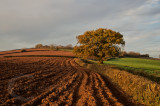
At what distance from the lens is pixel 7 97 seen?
8195 millimetres

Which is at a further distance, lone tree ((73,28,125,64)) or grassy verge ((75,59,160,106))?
lone tree ((73,28,125,64))

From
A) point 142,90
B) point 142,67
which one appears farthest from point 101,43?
point 142,90

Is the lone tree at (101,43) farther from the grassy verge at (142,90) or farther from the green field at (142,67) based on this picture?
the grassy verge at (142,90)

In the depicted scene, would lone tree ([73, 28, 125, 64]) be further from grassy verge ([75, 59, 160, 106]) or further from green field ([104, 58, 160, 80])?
grassy verge ([75, 59, 160, 106])

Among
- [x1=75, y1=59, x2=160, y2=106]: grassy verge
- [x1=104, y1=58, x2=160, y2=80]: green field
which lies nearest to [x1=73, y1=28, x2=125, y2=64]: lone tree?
[x1=104, y1=58, x2=160, y2=80]: green field

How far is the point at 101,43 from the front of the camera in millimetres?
28078

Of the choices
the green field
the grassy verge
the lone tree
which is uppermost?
the lone tree

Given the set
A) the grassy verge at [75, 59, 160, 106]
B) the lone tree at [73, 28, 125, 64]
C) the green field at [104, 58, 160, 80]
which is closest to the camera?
the grassy verge at [75, 59, 160, 106]

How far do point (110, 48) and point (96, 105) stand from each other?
2085cm

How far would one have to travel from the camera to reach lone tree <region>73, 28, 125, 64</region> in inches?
1063

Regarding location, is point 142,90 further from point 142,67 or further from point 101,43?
point 142,67

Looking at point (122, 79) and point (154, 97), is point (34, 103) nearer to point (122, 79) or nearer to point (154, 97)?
point (154, 97)

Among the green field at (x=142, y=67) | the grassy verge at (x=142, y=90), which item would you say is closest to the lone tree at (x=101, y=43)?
the green field at (x=142, y=67)

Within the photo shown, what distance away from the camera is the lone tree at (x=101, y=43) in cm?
2700
